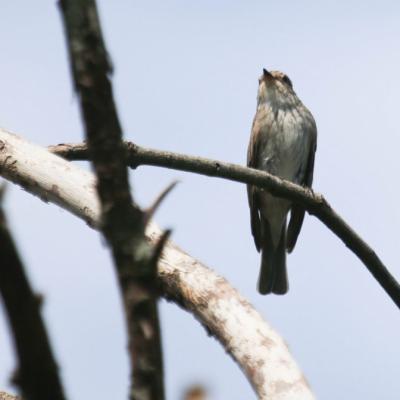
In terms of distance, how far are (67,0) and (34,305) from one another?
0.57 meters

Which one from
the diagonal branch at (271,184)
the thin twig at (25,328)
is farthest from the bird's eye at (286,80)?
the thin twig at (25,328)

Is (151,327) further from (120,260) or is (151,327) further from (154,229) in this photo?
(154,229)

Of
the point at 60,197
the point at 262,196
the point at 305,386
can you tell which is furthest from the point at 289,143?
the point at 305,386

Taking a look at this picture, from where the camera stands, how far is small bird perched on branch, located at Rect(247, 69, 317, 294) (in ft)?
34.0

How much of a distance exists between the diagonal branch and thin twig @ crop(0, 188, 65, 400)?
375cm

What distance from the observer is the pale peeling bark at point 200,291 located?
12.0 ft

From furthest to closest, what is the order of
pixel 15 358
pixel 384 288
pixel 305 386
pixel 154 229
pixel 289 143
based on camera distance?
pixel 289 143
pixel 384 288
pixel 154 229
pixel 305 386
pixel 15 358

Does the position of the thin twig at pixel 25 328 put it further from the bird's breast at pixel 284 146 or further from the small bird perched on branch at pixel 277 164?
the bird's breast at pixel 284 146

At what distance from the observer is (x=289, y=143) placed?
10.6 m

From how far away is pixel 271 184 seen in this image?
5.60 metres

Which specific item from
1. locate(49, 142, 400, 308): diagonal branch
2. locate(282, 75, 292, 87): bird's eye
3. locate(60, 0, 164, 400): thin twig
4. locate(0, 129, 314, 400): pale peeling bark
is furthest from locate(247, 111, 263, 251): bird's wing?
locate(60, 0, 164, 400): thin twig

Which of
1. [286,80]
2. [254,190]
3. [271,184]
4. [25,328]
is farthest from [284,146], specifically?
[25,328]

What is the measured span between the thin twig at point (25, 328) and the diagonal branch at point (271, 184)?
3754mm

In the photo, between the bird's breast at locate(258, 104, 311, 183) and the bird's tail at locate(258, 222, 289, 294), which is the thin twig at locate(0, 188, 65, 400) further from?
the bird's breast at locate(258, 104, 311, 183)
